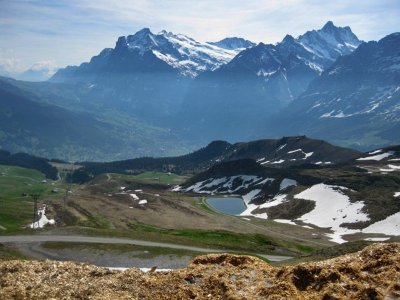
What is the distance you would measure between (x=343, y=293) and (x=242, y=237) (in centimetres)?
9330

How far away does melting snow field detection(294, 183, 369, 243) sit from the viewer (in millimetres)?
157750

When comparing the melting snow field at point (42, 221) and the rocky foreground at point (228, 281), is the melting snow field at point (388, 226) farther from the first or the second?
the rocky foreground at point (228, 281)

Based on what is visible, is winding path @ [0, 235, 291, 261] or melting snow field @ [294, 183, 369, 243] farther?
melting snow field @ [294, 183, 369, 243]

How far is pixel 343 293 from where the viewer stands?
2208 centimetres

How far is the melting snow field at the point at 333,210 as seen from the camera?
518 feet

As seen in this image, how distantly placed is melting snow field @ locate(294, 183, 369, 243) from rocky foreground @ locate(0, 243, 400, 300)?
120 m

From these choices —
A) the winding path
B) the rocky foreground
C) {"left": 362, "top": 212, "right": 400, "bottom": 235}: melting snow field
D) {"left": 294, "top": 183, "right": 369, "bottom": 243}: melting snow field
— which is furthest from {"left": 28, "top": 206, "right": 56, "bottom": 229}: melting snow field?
the rocky foreground

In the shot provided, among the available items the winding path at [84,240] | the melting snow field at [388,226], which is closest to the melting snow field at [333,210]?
the melting snow field at [388,226]

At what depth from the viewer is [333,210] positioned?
174125mm

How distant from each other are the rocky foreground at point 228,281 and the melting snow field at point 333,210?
4742 inches

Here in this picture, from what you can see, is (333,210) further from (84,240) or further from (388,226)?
(84,240)

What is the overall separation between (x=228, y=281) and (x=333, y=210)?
15767 centimetres

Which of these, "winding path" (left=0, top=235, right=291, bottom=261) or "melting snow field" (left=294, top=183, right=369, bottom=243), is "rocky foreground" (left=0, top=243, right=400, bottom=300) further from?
"melting snow field" (left=294, top=183, right=369, bottom=243)

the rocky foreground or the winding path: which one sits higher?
the rocky foreground
